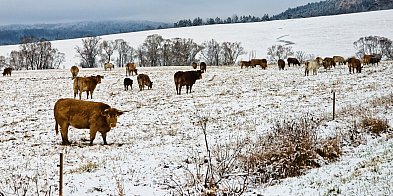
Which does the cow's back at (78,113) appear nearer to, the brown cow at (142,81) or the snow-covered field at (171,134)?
the snow-covered field at (171,134)

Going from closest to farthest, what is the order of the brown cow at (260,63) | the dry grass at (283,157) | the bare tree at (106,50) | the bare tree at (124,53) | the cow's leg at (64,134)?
the dry grass at (283,157)
the cow's leg at (64,134)
the brown cow at (260,63)
the bare tree at (106,50)
the bare tree at (124,53)

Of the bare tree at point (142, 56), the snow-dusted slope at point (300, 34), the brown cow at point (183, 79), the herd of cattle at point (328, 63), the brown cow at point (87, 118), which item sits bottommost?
the brown cow at point (87, 118)

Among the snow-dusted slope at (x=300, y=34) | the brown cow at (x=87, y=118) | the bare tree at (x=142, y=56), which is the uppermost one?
the snow-dusted slope at (x=300, y=34)

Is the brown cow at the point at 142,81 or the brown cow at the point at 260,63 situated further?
the brown cow at the point at 260,63

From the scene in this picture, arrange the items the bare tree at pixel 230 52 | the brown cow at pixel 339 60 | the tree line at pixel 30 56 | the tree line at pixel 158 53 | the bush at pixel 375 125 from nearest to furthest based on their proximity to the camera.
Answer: the bush at pixel 375 125
the brown cow at pixel 339 60
the tree line at pixel 158 53
the tree line at pixel 30 56
the bare tree at pixel 230 52

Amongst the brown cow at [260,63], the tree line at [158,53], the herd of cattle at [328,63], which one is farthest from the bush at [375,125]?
the tree line at [158,53]

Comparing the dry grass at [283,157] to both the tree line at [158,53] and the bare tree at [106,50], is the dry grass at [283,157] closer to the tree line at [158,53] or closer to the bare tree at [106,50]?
the tree line at [158,53]

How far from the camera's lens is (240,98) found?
2475 centimetres

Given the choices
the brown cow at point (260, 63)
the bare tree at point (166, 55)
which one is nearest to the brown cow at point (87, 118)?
the brown cow at point (260, 63)

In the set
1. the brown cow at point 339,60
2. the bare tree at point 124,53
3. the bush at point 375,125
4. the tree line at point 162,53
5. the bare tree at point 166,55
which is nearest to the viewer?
the bush at point 375,125

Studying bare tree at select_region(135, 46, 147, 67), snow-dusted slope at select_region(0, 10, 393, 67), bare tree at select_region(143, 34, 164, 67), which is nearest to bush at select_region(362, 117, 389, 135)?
snow-dusted slope at select_region(0, 10, 393, 67)

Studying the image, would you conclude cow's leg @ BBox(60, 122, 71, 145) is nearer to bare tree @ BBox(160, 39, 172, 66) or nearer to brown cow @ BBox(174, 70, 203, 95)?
brown cow @ BBox(174, 70, 203, 95)

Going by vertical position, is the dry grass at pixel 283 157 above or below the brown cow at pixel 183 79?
below

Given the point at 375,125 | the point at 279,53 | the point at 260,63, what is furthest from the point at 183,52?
the point at 375,125
